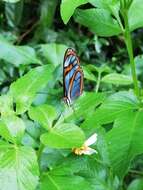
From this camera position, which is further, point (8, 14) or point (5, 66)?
point (8, 14)

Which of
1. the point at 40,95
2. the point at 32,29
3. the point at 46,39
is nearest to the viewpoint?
the point at 40,95

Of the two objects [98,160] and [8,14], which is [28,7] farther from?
[98,160]

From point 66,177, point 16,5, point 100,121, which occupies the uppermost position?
point 16,5

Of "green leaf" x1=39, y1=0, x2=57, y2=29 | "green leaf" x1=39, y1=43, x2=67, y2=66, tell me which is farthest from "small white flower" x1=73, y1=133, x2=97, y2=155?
"green leaf" x1=39, y1=0, x2=57, y2=29

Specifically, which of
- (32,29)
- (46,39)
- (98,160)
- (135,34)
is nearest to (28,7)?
(32,29)

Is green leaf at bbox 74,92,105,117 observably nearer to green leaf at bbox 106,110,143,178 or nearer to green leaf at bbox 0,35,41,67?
green leaf at bbox 106,110,143,178
